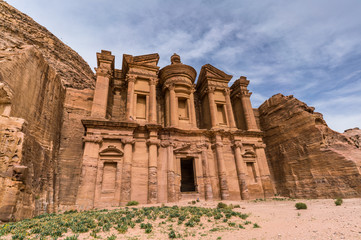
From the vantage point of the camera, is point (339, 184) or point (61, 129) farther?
point (61, 129)

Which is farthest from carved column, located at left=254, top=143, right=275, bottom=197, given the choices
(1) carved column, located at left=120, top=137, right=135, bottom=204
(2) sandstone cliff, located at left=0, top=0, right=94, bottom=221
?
(2) sandstone cliff, located at left=0, top=0, right=94, bottom=221

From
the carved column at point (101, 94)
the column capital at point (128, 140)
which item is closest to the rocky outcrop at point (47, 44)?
the carved column at point (101, 94)

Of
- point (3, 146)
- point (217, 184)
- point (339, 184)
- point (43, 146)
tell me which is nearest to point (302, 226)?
point (217, 184)

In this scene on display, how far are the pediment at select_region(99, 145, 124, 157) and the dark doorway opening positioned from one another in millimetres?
7489

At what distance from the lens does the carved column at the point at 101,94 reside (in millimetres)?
15094

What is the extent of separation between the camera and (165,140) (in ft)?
51.0

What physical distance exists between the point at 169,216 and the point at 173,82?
13.7m

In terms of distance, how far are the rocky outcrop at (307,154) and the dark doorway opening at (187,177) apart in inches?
348

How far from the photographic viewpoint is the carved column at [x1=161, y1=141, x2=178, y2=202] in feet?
45.3

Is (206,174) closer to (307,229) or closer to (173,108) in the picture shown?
(173,108)

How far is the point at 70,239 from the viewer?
5023mm

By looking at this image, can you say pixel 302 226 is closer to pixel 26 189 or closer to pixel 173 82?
pixel 26 189

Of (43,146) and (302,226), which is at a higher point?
(43,146)

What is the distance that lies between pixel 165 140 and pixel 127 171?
13.1 ft
